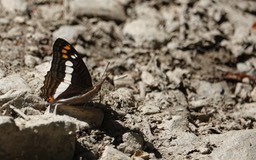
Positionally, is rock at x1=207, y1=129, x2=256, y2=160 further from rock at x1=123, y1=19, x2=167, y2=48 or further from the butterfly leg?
rock at x1=123, y1=19, x2=167, y2=48

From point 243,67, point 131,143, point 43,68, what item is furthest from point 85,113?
point 243,67

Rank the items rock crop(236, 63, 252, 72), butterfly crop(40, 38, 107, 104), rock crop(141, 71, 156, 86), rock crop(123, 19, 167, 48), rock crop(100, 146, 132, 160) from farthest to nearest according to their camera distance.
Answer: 1. rock crop(123, 19, 167, 48)
2. rock crop(236, 63, 252, 72)
3. rock crop(141, 71, 156, 86)
4. butterfly crop(40, 38, 107, 104)
5. rock crop(100, 146, 132, 160)

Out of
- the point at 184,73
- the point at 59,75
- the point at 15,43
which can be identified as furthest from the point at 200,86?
the point at 15,43

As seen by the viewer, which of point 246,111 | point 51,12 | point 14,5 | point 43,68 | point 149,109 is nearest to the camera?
point 149,109

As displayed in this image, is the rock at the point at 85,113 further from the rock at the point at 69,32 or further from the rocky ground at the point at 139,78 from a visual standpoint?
the rock at the point at 69,32

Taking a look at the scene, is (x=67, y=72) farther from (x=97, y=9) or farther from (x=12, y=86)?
(x=97, y=9)

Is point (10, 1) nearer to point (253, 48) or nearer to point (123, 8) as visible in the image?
point (123, 8)

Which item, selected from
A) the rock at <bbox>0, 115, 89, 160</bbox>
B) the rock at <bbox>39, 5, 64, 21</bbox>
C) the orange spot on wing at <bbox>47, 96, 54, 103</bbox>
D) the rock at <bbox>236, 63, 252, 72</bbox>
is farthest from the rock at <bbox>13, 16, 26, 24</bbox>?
the rock at <bbox>236, 63, 252, 72</bbox>

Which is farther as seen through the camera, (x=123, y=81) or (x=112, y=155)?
(x=123, y=81)
